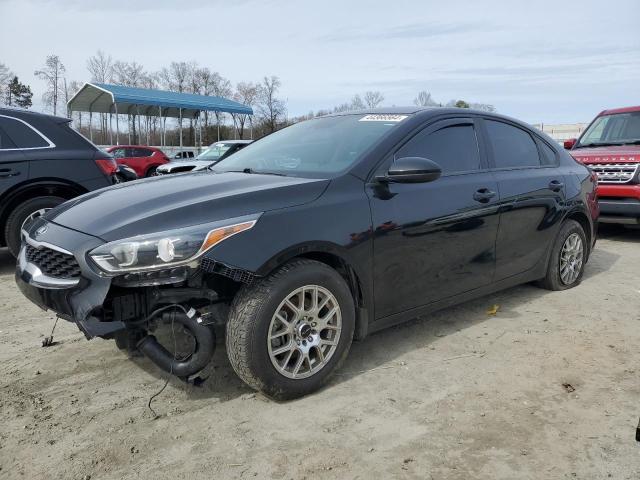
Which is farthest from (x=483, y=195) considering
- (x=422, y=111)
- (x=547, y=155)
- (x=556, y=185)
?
(x=547, y=155)

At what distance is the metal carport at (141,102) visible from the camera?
25062 millimetres

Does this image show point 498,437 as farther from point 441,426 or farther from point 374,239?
point 374,239

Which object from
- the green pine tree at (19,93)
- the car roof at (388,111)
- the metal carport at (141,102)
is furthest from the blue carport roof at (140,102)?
the green pine tree at (19,93)

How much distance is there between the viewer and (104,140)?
133 feet

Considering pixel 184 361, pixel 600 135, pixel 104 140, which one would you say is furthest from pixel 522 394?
pixel 104 140

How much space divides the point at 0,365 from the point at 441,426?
2.71 metres

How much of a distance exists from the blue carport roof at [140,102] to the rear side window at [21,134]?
19846mm

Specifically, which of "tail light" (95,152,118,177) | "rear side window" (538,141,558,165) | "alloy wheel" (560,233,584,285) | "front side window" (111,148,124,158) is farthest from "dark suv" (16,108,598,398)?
"front side window" (111,148,124,158)

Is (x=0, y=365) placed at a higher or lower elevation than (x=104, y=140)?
lower

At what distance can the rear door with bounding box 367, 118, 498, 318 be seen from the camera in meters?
3.21

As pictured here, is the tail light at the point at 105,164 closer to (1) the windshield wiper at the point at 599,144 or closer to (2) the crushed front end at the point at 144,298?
(2) the crushed front end at the point at 144,298

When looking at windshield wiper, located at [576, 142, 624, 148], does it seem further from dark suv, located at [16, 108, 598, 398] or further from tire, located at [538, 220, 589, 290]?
dark suv, located at [16, 108, 598, 398]

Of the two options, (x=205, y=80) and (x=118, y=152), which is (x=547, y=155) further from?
(x=205, y=80)

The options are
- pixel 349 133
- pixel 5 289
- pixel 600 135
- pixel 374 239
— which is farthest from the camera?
pixel 600 135
